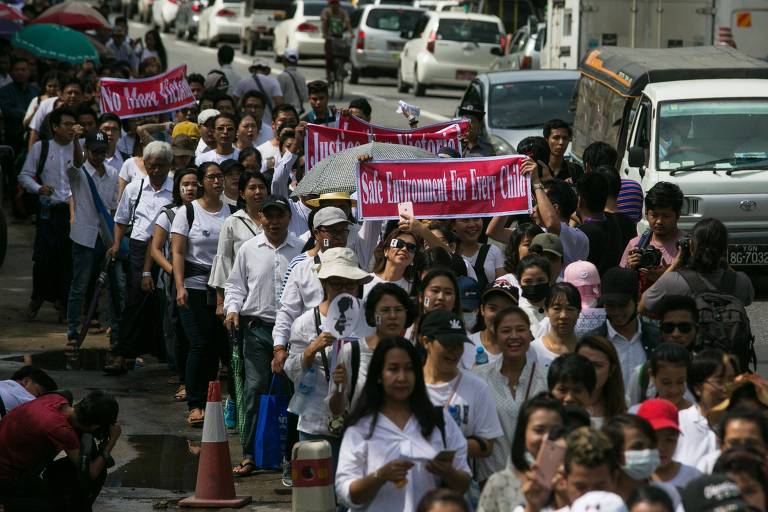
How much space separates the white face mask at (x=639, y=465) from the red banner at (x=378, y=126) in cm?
640

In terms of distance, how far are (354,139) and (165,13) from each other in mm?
38748

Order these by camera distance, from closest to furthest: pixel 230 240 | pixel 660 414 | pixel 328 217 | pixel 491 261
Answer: pixel 660 414
pixel 328 217
pixel 491 261
pixel 230 240

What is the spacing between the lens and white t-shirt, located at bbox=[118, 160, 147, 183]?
13.3 metres

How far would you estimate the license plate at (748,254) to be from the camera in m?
13.5

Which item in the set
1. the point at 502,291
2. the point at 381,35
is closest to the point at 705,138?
the point at 502,291

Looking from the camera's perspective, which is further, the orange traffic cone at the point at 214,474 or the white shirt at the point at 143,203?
the white shirt at the point at 143,203

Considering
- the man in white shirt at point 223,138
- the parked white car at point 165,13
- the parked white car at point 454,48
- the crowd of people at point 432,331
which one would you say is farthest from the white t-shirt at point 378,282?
the parked white car at point 165,13

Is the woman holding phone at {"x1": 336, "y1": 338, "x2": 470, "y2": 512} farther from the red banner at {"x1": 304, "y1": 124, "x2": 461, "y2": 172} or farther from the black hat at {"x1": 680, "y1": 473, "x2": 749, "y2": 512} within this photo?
the red banner at {"x1": 304, "y1": 124, "x2": 461, "y2": 172}

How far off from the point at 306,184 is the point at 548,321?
3.19 meters

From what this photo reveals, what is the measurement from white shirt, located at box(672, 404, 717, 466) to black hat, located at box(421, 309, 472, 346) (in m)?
0.95

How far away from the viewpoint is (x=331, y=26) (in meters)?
32.1

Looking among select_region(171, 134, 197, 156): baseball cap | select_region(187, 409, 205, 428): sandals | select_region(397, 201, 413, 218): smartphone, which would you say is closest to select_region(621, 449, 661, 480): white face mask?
select_region(397, 201, 413, 218): smartphone

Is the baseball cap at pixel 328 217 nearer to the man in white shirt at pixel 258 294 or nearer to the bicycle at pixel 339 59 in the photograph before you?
the man in white shirt at pixel 258 294

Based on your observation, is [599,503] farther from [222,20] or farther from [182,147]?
[222,20]
